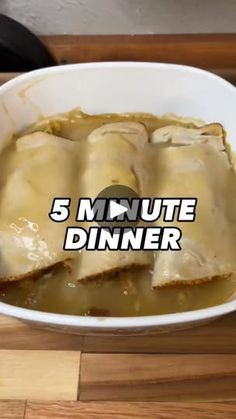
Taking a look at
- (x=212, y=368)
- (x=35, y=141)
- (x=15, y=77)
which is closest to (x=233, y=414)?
(x=212, y=368)

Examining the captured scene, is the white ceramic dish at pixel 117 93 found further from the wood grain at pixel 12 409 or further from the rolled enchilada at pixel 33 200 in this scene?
the wood grain at pixel 12 409

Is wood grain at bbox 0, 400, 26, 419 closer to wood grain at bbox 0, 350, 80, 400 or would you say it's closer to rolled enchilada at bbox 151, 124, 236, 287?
wood grain at bbox 0, 350, 80, 400

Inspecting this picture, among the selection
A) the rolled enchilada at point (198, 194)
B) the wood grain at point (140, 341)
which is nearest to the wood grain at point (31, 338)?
the wood grain at point (140, 341)

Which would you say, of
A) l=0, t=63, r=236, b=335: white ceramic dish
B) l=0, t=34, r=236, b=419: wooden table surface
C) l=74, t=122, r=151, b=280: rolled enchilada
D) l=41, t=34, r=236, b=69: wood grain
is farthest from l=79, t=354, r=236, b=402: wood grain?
l=41, t=34, r=236, b=69: wood grain

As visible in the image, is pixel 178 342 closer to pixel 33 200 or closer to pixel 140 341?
pixel 140 341

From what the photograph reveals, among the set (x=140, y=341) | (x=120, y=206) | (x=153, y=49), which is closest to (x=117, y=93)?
(x=153, y=49)

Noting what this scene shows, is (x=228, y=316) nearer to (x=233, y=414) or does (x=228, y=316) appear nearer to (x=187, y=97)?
(x=233, y=414)
